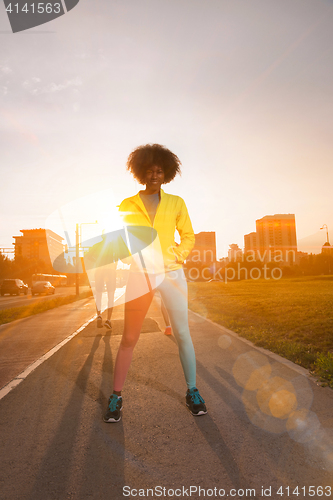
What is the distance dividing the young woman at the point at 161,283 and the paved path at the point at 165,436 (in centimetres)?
31

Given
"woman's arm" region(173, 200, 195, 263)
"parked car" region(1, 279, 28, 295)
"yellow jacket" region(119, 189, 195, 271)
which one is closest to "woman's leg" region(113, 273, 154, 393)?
"yellow jacket" region(119, 189, 195, 271)

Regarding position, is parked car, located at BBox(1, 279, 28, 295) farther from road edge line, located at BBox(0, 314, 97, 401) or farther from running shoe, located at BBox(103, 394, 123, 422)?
running shoe, located at BBox(103, 394, 123, 422)

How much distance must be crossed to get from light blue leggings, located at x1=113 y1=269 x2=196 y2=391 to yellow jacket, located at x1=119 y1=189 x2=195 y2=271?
16cm

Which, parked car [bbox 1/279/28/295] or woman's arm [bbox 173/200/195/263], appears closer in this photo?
woman's arm [bbox 173/200/195/263]

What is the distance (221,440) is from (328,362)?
7.98 feet

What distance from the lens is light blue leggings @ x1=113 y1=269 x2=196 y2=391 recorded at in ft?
9.62

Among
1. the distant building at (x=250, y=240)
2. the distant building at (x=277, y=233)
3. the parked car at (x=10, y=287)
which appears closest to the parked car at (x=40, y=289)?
the parked car at (x=10, y=287)

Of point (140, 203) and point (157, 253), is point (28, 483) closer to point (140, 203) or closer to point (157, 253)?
point (157, 253)

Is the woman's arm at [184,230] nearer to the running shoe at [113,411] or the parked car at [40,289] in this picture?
the running shoe at [113,411]

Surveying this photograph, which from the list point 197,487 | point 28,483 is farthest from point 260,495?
point 28,483

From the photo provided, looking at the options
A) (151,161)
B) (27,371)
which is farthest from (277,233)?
(151,161)

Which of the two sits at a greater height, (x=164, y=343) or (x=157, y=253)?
(x=157, y=253)

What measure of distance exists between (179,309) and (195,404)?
859 millimetres

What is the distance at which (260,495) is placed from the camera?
6.04 feet
